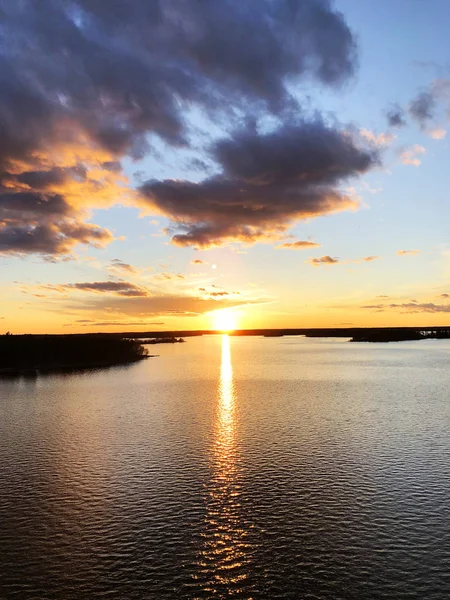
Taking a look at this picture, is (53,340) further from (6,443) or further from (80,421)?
(6,443)

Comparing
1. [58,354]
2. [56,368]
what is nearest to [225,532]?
[56,368]

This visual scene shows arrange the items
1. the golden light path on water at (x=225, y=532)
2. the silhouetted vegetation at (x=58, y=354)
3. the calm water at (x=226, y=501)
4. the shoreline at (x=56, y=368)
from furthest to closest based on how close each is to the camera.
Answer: the silhouetted vegetation at (x=58, y=354)
the shoreline at (x=56, y=368)
the calm water at (x=226, y=501)
the golden light path on water at (x=225, y=532)

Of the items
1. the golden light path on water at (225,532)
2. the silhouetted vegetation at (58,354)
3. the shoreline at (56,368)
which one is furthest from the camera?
the silhouetted vegetation at (58,354)

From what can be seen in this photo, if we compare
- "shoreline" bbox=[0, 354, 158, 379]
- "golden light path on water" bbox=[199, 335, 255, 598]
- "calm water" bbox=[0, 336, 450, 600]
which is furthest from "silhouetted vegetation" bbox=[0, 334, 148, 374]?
"golden light path on water" bbox=[199, 335, 255, 598]

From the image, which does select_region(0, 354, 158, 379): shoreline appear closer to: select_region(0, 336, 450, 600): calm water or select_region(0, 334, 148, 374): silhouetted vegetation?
select_region(0, 334, 148, 374): silhouetted vegetation

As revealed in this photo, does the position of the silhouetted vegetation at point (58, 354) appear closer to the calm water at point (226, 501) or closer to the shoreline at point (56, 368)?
the shoreline at point (56, 368)

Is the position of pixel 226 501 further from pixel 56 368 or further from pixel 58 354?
pixel 58 354

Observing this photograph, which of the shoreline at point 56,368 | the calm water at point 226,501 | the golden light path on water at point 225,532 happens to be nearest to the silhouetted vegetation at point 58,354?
the shoreline at point 56,368
